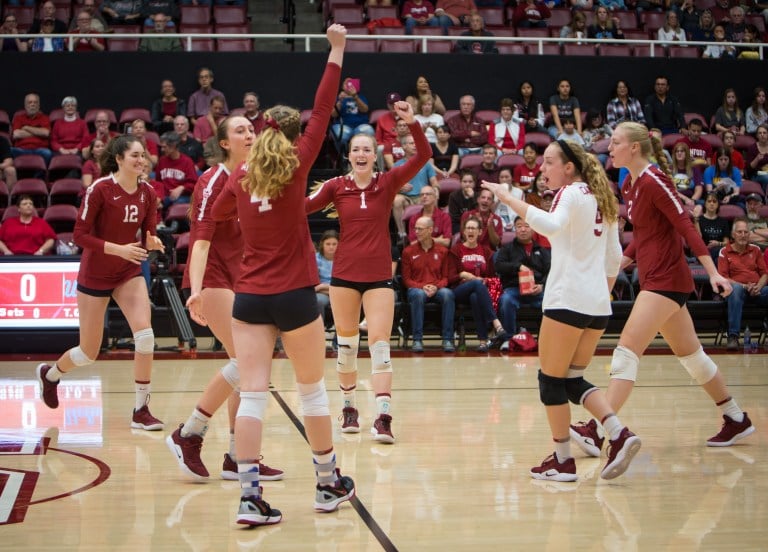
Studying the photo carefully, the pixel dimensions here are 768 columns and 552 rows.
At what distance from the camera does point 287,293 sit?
3.96m

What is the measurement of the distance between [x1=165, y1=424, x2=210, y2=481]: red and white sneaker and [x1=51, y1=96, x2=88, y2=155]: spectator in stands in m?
8.99

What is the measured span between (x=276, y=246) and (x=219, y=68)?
10611 mm

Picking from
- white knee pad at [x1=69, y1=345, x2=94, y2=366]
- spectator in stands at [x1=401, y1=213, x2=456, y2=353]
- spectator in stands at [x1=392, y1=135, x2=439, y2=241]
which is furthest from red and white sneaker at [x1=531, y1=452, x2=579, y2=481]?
spectator in stands at [x1=392, y1=135, x2=439, y2=241]

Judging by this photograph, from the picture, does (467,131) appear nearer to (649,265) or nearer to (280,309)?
(649,265)

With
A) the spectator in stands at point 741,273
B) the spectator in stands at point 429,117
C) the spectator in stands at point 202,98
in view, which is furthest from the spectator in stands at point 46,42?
the spectator in stands at point 741,273

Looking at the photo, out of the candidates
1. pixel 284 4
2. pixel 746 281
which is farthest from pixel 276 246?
pixel 284 4

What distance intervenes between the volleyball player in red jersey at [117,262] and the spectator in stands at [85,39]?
8.23 m

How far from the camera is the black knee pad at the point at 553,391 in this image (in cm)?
474

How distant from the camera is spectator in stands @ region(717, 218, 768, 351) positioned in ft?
36.7

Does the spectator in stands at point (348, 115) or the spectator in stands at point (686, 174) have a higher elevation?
the spectator in stands at point (348, 115)

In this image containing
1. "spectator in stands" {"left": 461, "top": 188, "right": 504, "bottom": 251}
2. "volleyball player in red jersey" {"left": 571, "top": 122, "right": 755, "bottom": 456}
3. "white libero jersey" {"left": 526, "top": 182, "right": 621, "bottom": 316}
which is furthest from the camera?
"spectator in stands" {"left": 461, "top": 188, "right": 504, "bottom": 251}

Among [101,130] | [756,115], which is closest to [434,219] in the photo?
[101,130]

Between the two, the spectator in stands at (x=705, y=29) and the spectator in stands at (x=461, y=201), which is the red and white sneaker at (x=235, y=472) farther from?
the spectator in stands at (x=705, y=29)

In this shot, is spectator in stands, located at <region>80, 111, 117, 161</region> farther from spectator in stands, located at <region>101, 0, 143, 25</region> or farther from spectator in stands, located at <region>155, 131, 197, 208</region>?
spectator in stands, located at <region>101, 0, 143, 25</region>
